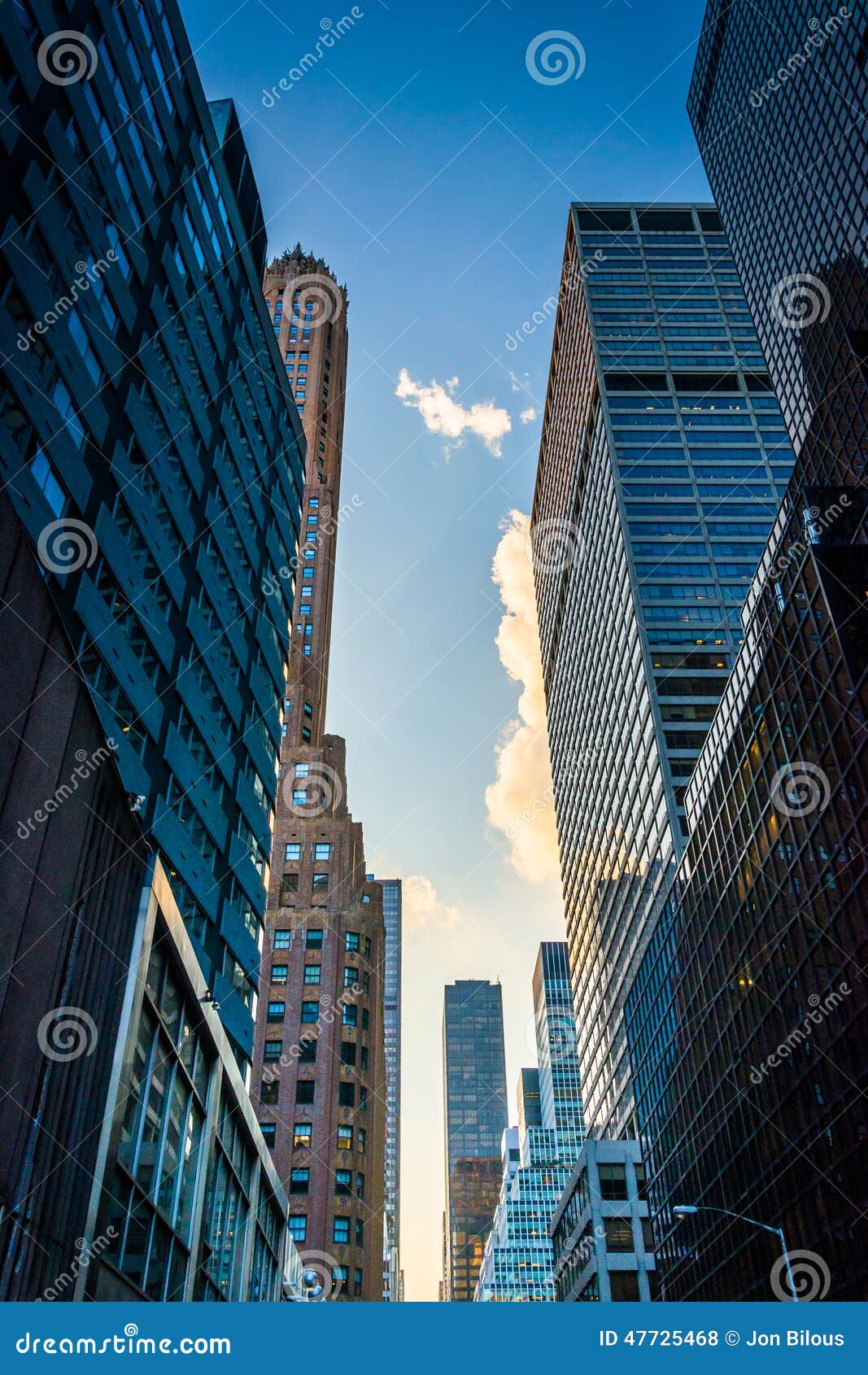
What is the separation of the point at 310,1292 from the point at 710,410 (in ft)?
340

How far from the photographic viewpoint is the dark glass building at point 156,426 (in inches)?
1035

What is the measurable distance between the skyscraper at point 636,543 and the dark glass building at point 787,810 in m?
22.8

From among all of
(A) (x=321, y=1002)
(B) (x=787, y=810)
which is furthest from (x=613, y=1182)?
(B) (x=787, y=810)

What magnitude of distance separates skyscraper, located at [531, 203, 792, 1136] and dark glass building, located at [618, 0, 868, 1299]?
22.8 metres

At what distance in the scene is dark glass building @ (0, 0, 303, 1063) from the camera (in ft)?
86.3

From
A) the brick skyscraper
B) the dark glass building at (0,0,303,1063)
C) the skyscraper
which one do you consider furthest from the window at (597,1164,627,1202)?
the dark glass building at (0,0,303,1063)

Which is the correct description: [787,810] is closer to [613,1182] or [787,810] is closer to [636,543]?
[613,1182]

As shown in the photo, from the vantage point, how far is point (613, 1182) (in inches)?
3792

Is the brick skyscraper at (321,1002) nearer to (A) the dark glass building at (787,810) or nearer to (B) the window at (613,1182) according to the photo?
(A) the dark glass building at (787,810)

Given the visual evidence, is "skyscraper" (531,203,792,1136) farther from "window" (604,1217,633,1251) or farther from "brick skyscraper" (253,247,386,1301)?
"brick skyscraper" (253,247,386,1301)

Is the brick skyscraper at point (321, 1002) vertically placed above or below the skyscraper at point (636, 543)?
below

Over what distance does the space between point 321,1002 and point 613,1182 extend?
35.5m

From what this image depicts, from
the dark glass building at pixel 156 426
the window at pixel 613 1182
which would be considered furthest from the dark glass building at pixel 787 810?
the dark glass building at pixel 156 426

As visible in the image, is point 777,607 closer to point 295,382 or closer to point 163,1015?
point 163,1015
